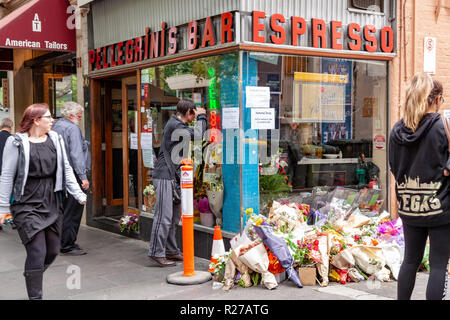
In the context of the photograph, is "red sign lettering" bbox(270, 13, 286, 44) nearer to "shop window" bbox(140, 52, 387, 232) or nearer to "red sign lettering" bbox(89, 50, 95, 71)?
"shop window" bbox(140, 52, 387, 232)

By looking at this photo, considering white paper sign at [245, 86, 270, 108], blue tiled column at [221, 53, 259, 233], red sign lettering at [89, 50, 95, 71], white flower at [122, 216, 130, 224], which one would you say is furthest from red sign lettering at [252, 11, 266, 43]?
red sign lettering at [89, 50, 95, 71]

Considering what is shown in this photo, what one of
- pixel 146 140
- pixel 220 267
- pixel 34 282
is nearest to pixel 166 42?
pixel 146 140

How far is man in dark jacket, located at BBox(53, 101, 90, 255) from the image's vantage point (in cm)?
723

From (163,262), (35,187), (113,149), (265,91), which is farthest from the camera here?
(113,149)

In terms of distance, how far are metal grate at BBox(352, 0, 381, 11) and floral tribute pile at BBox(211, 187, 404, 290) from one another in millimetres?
2699

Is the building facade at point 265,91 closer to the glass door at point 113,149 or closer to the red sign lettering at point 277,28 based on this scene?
the red sign lettering at point 277,28

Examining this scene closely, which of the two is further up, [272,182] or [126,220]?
[272,182]

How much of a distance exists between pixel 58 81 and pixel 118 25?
320 cm

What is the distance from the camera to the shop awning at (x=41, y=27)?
9.29 meters

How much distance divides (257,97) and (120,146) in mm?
3933

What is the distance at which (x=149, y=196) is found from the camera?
27.1 feet

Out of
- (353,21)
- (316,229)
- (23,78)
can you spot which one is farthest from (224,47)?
(23,78)

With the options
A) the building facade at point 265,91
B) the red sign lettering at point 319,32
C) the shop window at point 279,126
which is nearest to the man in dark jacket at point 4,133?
the building facade at point 265,91

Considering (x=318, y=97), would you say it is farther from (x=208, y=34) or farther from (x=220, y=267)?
(x=220, y=267)
